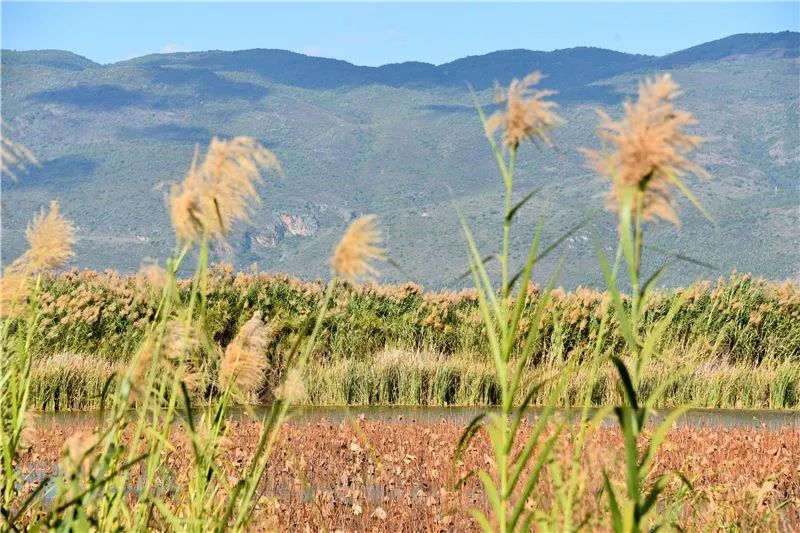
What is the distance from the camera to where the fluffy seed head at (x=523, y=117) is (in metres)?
3.06

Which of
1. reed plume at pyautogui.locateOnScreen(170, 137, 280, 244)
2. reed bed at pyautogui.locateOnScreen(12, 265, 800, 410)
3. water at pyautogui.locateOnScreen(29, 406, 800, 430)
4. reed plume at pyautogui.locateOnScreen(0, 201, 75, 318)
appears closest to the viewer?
reed plume at pyautogui.locateOnScreen(170, 137, 280, 244)

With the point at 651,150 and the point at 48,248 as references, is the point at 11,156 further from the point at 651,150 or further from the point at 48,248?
the point at 651,150

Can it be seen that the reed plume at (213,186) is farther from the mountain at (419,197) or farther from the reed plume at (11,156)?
the mountain at (419,197)

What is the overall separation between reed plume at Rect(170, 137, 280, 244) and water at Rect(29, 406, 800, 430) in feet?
33.0

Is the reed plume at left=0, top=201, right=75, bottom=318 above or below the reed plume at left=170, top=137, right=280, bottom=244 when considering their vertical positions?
below

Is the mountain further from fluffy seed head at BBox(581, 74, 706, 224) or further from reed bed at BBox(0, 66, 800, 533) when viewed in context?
fluffy seed head at BBox(581, 74, 706, 224)

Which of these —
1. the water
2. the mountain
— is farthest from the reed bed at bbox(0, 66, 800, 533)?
the mountain

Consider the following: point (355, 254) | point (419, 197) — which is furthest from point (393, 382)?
point (419, 197)

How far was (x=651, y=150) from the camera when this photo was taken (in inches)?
112

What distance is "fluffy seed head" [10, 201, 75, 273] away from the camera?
3.85m

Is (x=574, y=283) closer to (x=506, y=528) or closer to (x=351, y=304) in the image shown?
(x=351, y=304)

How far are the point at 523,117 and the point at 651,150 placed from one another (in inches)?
15.5

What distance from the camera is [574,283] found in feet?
338

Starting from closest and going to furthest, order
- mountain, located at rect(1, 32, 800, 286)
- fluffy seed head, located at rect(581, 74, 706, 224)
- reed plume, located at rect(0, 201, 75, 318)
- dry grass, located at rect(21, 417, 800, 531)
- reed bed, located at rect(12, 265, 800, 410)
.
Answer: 1. fluffy seed head, located at rect(581, 74, 706, 224)
2. reed plume, located at rect(0, 201, 75, 318)
3. dry grass, located at rect(21, 417, 800, 531)
4. reed bed, located at rect(12, 265, 800, 410)
5. mountain, located at rect(1, 32, 800, 286)
